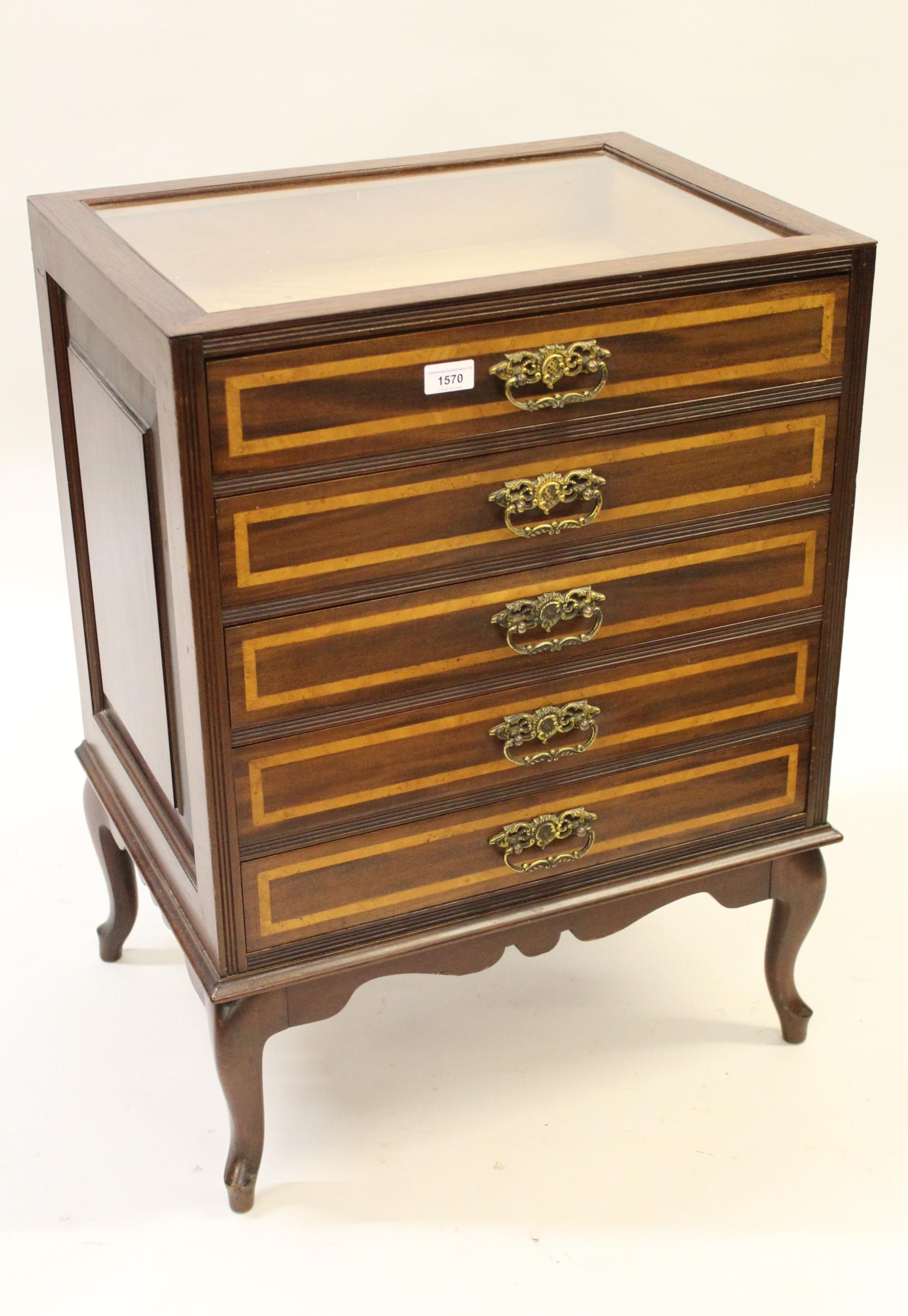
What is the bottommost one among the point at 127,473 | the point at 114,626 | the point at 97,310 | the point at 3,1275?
the point at 3,1275

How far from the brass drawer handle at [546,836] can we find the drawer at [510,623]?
183mm

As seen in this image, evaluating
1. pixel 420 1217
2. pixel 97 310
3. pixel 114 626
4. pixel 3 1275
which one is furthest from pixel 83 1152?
pixel 97 310

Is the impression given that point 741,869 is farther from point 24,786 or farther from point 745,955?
point 24,786

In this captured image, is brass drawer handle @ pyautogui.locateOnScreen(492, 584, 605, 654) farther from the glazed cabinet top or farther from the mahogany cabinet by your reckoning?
the glazed cabinet top

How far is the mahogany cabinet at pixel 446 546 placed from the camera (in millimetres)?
1849

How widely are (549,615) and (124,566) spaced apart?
0.51 metres

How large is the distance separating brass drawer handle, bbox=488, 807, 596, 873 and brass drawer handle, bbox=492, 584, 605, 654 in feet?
0.70

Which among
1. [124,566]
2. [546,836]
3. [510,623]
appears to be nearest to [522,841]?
[546,836]

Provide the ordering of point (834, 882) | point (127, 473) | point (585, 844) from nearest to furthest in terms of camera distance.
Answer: point (127, 473) < point (585, 844) < point (834, 882)

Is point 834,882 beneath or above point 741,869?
beneath

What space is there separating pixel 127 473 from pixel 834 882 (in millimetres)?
1326

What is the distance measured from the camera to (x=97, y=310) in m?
2.00

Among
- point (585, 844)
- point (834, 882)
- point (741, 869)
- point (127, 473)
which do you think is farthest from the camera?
point (834, 882)

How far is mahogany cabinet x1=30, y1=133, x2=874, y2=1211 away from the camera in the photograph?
1.85m
